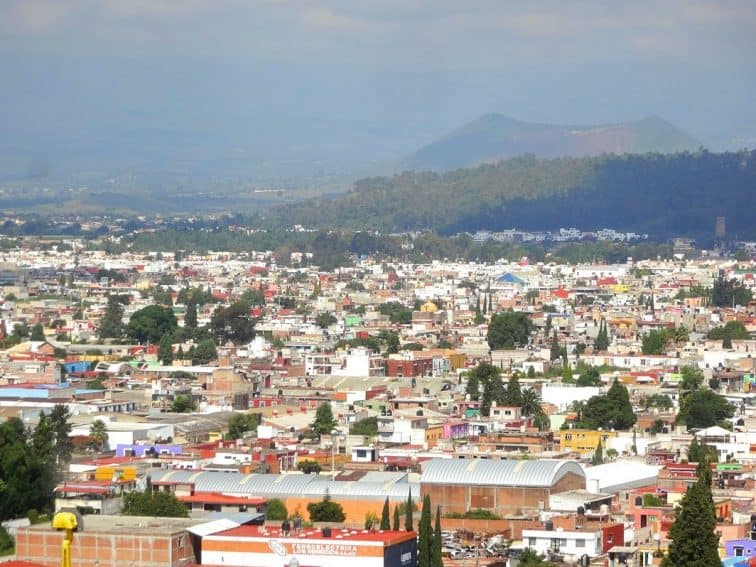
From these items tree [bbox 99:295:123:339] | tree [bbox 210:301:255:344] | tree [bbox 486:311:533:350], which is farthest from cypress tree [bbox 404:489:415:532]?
tree [bbox 99:295:123:339]

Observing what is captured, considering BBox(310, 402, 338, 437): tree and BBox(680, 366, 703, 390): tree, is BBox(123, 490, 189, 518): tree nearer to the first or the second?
BBox(310, 402, 338, 437): tree

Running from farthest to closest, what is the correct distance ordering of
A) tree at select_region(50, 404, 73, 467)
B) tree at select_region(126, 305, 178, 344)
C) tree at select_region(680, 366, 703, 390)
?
tree at select_region(126, 305, 178, 344), tree at select_region(680, 366, 703, 390), tree at select_region(50, 404, 73, 467)

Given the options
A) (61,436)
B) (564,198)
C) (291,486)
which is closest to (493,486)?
(291,486)

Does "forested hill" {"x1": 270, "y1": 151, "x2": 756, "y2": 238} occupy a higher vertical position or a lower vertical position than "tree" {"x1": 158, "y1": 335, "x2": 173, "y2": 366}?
higher

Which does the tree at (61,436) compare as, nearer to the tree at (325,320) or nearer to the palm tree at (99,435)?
the palm tree at (99,435)

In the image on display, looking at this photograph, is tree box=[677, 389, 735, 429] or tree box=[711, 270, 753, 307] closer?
tree box=[677, 389, 735, 429]

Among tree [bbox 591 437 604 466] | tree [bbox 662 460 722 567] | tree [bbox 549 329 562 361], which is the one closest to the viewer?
tree [bbox 662 460 722 567]

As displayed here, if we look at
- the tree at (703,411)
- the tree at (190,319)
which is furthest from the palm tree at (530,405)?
the tree at (190,319)
